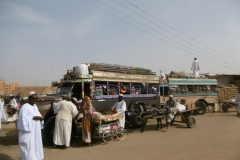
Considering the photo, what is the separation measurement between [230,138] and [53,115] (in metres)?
6.51

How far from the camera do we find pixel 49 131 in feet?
25.6

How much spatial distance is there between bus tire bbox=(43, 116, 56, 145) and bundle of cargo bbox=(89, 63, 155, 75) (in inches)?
130

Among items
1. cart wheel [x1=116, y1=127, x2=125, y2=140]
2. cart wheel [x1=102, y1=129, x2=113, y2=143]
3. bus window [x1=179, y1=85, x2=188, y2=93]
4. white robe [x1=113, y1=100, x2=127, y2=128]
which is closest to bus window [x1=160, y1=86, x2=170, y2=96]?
bus window [x1=179, y1=85, x2=188, y2=93]

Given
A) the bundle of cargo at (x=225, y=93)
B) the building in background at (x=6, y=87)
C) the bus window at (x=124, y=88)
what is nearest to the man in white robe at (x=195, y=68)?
the bundle of cargo at (x=225, y=93)

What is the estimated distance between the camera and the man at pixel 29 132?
4898 millimetres

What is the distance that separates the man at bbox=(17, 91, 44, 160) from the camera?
490 centimetres

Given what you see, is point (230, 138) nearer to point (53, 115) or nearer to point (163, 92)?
point (53, 115)

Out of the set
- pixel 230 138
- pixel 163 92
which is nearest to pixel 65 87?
pixel 230 138

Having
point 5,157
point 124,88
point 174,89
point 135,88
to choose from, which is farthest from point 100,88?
point 174,89

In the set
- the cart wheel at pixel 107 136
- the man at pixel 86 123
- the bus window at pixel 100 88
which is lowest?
the cart wheel at pixel 107 136

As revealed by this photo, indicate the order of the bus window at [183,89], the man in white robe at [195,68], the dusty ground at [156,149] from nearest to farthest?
the dusty ground at [156,149]
the bus window at [183,89]
the man in white robe at [195,68]

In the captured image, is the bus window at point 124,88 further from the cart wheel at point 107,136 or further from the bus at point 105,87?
the cart wheel at point 107,136

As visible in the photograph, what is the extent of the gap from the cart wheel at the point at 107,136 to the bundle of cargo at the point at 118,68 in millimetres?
3432

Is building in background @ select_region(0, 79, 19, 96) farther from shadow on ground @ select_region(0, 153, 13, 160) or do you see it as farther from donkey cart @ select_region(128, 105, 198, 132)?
shadow on ground @ select_region(0, 153, 13, 160)
